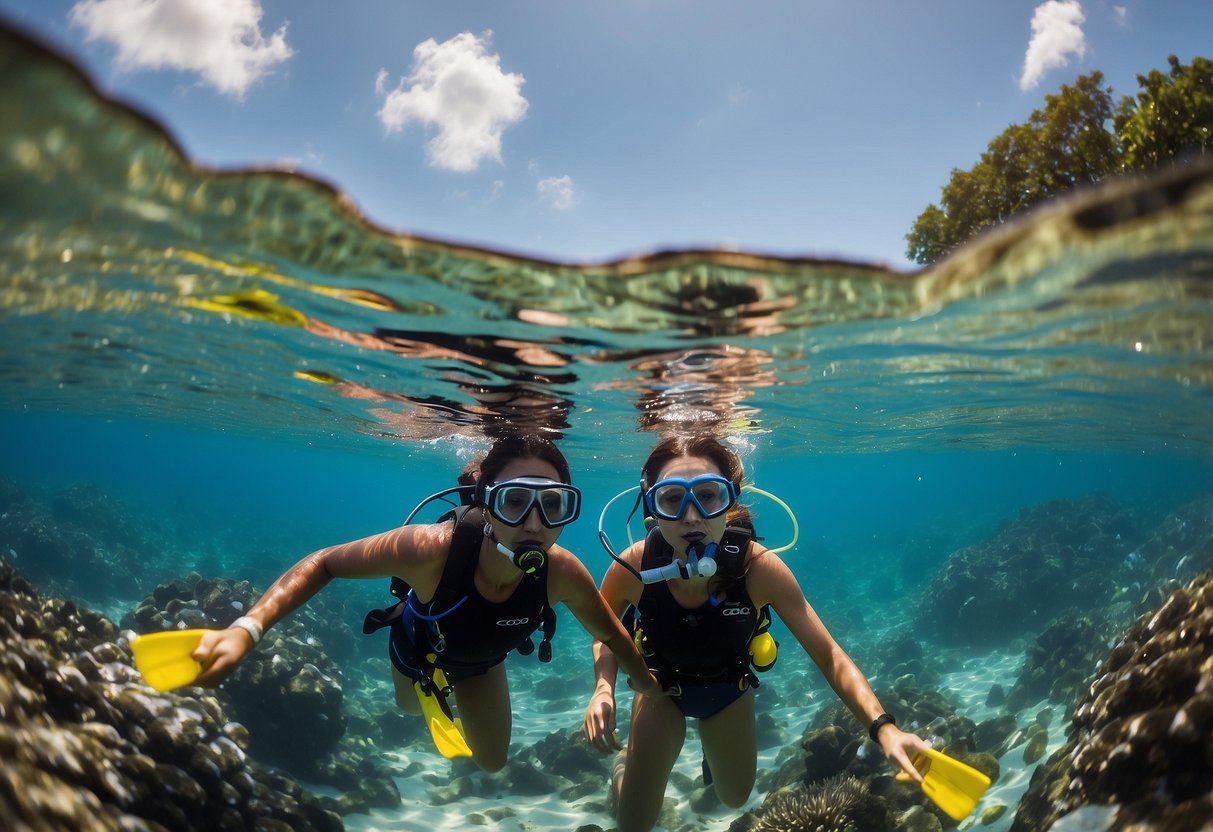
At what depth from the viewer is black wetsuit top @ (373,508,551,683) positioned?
6.05m

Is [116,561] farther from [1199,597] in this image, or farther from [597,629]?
[1199,597]

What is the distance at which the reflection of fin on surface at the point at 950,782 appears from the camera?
12.6 ft

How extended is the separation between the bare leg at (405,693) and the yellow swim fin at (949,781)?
592 cm

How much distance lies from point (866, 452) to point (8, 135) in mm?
31605

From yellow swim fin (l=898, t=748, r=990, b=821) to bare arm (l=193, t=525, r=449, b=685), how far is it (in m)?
4.37

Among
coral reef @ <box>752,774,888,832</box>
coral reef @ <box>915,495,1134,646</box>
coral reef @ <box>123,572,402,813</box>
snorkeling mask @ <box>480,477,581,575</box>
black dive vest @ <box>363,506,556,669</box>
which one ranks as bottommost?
coral reef @ <box>915,495,1134,646</box>

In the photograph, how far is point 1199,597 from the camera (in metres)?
5.78

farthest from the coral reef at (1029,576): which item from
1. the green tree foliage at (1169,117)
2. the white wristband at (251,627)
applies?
the white wristband at (251,627)

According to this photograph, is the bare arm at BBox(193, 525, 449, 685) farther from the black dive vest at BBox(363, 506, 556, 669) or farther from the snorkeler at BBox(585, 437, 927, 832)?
the snorkeler at BBox(585, 437, 927, 832)

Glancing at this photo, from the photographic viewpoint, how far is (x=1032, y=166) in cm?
711

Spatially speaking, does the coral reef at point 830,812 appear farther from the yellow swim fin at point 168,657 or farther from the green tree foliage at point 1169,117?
the green tree foliage at point 1169,117

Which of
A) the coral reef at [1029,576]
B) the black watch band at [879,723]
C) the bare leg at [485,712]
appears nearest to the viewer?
the black watch band at [879,723]

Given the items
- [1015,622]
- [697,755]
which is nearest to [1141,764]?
[697,755]

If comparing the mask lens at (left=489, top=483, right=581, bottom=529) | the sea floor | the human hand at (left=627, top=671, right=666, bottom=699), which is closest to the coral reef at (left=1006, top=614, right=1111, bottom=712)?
the sea floor
